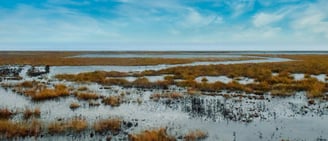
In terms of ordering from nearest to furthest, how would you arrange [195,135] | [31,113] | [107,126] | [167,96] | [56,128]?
[195,135] → [56,128] → [107,126] → [31,113] → [167,96]

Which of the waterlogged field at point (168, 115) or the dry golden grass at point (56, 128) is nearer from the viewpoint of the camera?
the waterlogged field at point (168, 115)

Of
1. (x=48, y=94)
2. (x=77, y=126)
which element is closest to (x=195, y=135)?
(x=77, y=126)

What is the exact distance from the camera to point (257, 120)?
13.8m

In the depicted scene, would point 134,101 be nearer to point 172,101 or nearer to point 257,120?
point 172,101

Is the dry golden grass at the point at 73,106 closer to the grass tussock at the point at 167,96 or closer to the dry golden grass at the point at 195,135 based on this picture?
the grass tussock at the point at 167,96

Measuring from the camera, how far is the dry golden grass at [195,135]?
10.8 m

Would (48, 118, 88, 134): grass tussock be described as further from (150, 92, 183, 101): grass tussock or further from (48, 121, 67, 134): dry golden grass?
(150, 92, 183, 101): grass tussock

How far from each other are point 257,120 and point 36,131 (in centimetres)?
924

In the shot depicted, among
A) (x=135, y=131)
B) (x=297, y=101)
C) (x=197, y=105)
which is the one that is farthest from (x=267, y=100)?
(x=135, y=131)

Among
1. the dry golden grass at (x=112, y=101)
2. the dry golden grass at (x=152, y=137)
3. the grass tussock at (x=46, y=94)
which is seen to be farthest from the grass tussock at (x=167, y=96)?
the dry golden grass at (x=152, y=137)

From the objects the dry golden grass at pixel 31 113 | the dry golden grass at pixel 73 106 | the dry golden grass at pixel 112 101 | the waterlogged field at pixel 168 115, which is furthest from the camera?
the dry golden grass at pixel 112 101

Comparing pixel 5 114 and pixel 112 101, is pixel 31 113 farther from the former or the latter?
pixel 112 101

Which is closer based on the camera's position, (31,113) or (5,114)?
(5,114)

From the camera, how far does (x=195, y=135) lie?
11.0 meters
